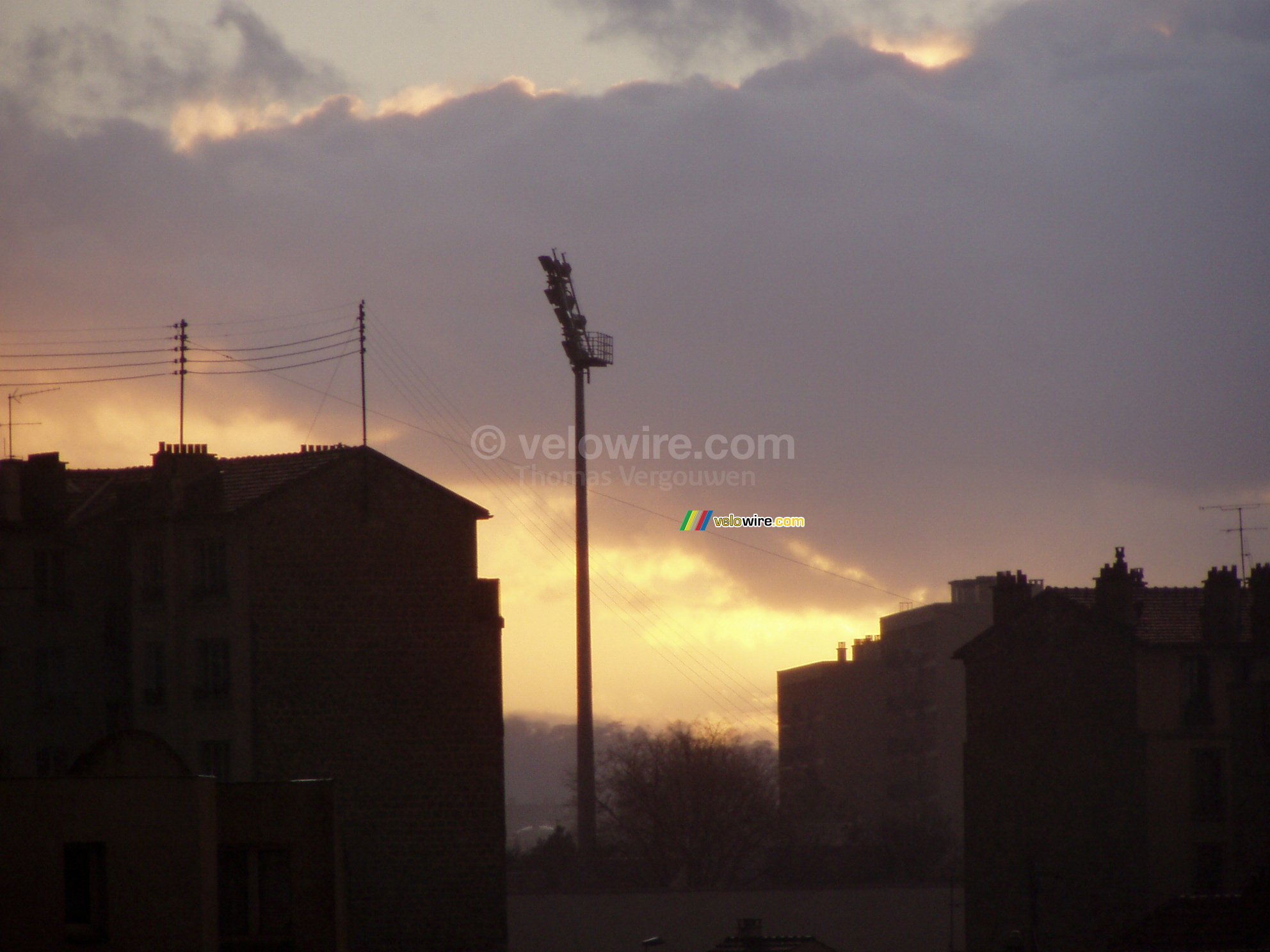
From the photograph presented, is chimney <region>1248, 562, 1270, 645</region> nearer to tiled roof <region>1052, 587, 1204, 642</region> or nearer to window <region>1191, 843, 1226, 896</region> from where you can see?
tiled roof <region>1052, 587, 1204, 642</region>

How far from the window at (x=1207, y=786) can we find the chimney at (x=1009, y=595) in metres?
8.05

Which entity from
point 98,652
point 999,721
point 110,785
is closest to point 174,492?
point 98,652

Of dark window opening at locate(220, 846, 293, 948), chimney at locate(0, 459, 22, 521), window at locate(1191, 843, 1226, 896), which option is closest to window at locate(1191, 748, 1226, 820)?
window at locate(1191, 843, 1226, 896)

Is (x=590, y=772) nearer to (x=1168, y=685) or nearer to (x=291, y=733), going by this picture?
(x=291, y=733)

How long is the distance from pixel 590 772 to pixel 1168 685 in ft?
67.7

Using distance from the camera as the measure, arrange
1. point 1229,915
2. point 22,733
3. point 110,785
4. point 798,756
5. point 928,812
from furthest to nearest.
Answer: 1. point 798,756
2. point 928,812
3. point 22,733
4. point 1229,915
5. point 110,785

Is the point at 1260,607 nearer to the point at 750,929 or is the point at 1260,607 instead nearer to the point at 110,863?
the point at 750,929

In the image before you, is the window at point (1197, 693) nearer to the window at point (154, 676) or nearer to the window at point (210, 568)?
the window at point (210, 568)

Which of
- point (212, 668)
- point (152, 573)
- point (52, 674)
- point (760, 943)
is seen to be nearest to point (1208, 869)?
point (760, 943)

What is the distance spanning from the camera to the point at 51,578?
164 feet

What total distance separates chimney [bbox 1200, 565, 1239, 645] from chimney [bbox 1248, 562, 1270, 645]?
0.54 meters

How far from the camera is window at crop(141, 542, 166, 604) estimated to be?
5019cm

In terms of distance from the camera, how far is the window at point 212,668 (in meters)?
48.2

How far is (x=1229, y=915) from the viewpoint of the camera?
34.8m
